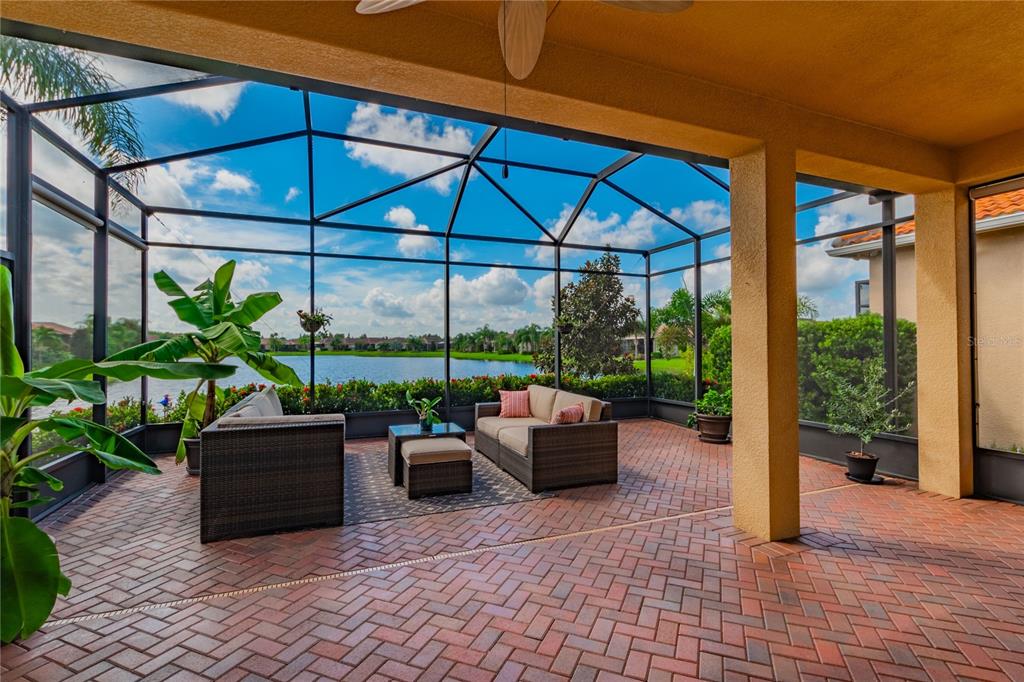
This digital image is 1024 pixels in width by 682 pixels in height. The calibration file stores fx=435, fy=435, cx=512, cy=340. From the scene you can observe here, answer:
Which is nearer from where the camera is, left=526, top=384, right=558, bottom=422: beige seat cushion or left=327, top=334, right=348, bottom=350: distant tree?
left=526, top=384, right=558, bottom=422: beige seat cushion

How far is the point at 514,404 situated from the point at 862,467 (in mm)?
4403

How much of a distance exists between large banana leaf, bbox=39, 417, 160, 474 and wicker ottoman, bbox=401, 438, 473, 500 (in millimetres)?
2490

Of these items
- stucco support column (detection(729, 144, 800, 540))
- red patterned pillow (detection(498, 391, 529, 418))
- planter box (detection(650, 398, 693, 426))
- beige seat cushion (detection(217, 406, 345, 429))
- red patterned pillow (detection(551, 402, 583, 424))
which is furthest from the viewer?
planter box (detection(650, 398, 693, 426))

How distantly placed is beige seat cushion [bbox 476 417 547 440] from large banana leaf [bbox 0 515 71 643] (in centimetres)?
424

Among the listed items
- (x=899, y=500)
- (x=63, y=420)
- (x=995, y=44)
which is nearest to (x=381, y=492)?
(x=63, y=420)

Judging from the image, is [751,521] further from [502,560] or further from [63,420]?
[63,420]

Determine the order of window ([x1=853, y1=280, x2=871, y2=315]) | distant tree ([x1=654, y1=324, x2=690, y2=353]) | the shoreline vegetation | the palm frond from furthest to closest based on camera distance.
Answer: distant tree ([x1=654, y1=324, x2=690, y2=353]) → the shoreline vegetation → window ([x1=853, y1=280, x2=871, y2=315]) → the palm frond

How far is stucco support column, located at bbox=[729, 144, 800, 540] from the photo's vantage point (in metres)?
3.63

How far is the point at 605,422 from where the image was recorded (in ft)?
16.6

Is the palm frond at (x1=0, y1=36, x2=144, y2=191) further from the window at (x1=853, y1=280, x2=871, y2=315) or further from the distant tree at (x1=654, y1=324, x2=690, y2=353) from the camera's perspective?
the distant tree at (x1=654, y1=324, x2=690, y2=353)

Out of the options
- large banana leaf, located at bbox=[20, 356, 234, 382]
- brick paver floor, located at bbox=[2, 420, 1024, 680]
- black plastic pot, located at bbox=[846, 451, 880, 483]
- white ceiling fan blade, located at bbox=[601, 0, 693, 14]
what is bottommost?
brick paver floor, located at bbox=[2, 420, 1024, 680]

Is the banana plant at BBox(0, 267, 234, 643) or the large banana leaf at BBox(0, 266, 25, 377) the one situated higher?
the large banana leaf at BBox(0, 266, 25, 377)

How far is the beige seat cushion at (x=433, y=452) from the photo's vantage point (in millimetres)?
4633

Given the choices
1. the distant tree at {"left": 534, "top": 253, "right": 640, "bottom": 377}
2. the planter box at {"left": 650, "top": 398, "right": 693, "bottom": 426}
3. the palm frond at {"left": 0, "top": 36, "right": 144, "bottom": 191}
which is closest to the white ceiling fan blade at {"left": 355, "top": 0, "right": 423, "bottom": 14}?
the palm frond at {"left": 0, "top": 36, "right": 144, "bottom": 191}
